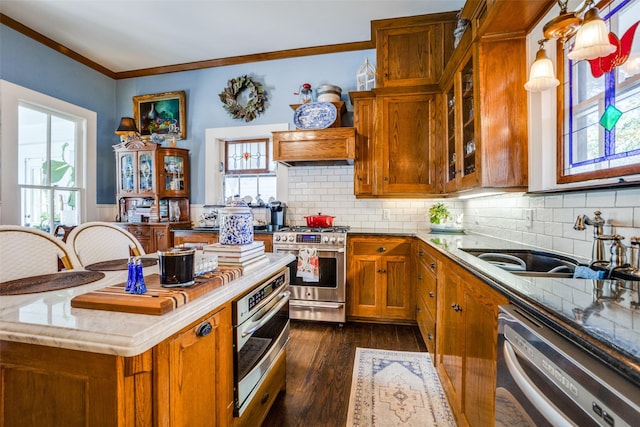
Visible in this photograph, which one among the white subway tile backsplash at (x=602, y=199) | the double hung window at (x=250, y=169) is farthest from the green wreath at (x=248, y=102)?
the white subway tile backsplash at (x=602, y=199)

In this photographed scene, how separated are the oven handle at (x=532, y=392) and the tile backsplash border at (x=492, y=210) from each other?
0.81m

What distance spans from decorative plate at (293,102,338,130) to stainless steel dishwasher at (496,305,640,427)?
103 inches

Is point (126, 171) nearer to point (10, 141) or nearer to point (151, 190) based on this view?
point (151, 190)

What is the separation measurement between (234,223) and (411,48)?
272 cm

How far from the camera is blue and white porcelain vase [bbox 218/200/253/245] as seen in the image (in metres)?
1.26

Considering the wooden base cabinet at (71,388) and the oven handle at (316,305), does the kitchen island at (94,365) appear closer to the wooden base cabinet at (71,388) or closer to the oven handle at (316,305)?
the wooden base cabinet at (71,388)

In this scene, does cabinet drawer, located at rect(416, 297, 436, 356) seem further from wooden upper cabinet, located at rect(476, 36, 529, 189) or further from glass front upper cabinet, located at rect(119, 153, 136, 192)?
glass front upper cabinet, located at rect(119, 153, 136, 192)

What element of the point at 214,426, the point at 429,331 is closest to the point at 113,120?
the point at 214,426

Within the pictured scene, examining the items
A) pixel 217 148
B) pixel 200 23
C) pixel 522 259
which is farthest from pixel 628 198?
pixel 217 148

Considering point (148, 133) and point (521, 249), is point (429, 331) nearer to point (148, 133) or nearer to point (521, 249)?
point (521, 249)

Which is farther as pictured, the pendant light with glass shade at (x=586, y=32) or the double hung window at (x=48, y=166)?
the double hung window at (x=48, y=166)

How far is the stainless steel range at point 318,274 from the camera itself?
279 cm

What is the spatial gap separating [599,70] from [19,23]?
16.2ft

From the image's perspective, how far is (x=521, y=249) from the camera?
1.69 metres
